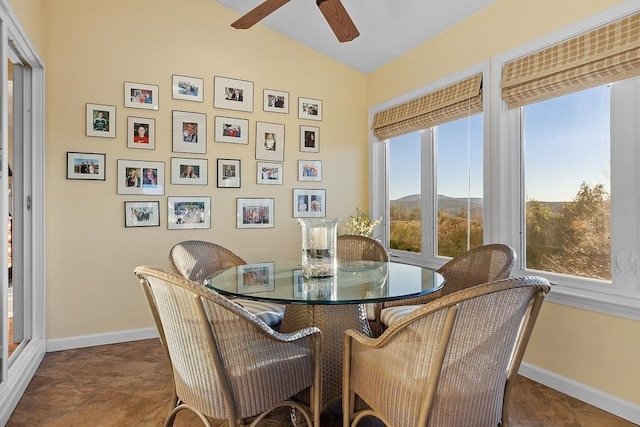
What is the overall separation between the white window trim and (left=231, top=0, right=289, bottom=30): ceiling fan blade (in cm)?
167

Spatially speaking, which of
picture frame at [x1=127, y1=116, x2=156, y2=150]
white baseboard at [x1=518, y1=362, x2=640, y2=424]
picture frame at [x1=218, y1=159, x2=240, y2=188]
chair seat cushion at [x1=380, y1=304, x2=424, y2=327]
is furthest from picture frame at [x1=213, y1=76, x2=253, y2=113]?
white baseboard at [x1=518, y1=362, x2=640, y2=424]

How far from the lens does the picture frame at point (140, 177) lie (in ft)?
11.3

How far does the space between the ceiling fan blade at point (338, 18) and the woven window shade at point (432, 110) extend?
1.15 m

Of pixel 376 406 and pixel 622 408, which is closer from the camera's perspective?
pixel 376 406

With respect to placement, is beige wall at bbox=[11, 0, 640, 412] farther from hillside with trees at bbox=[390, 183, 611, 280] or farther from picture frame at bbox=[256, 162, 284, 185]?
hillside with trees at bbox=[390, 183, 611, 280]

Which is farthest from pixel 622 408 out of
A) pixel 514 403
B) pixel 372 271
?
pixel 372 271

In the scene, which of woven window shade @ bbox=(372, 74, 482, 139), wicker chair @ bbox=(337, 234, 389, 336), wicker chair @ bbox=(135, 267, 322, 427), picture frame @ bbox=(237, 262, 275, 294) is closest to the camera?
wicker chair @ bbox=(135, 267, 322, 427)

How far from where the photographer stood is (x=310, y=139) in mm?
4242

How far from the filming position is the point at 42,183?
3148 mm

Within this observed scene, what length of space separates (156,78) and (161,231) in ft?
4.53

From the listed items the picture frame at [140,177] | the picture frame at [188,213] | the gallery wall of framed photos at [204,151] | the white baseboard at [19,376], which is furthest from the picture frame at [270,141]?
the white baseboard at [19,376]

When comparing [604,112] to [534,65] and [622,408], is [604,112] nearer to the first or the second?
[534,65]

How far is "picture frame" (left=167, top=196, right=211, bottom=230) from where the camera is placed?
363cm

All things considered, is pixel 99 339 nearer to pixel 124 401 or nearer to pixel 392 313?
pixel 124 401
